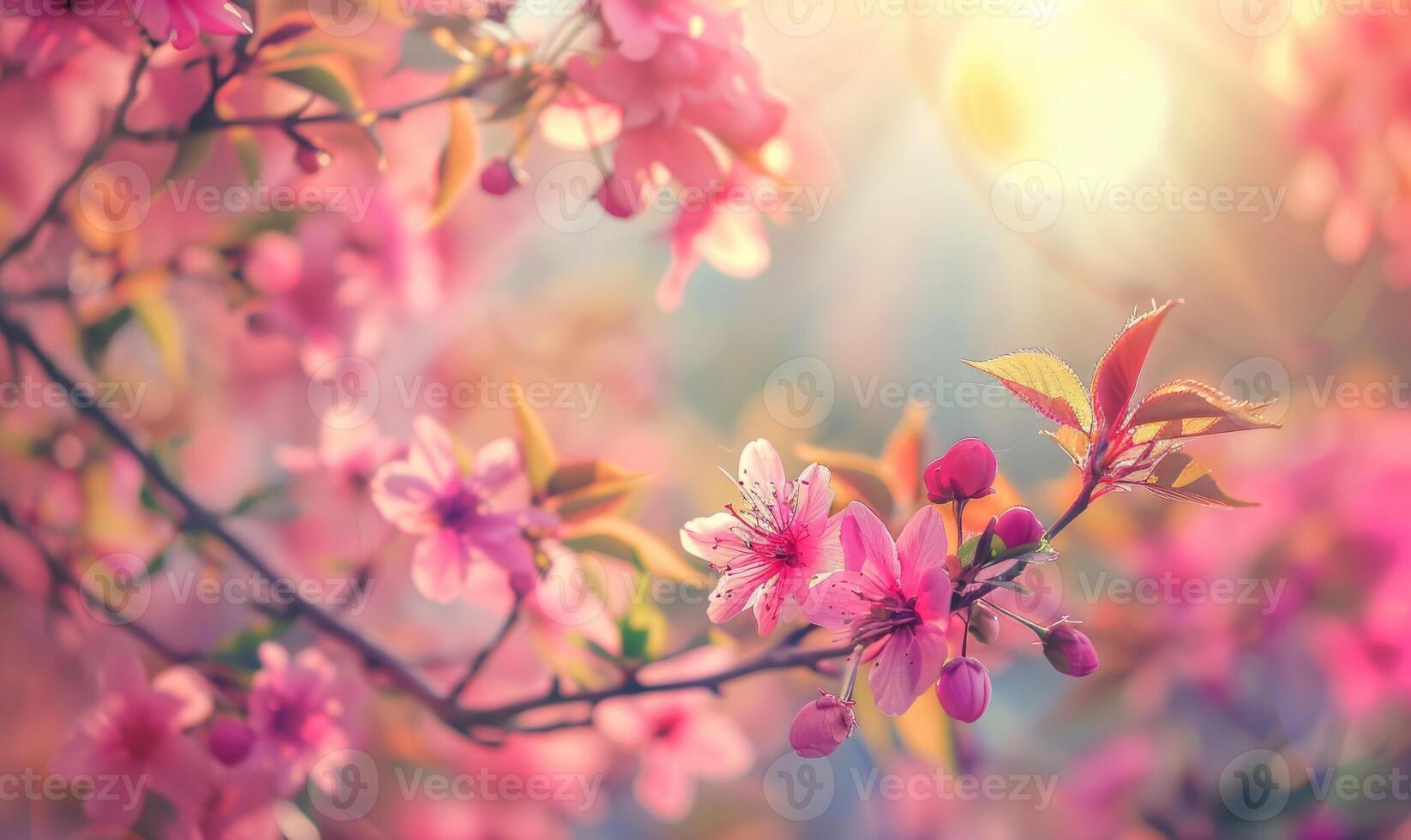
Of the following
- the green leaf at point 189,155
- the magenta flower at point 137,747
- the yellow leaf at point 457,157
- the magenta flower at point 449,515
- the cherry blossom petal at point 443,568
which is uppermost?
the yellow leaf at point 457,157

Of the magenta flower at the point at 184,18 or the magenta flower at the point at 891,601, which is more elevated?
the magenta flower at the point at 184,18

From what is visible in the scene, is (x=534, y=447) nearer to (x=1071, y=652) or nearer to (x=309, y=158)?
(x=309, y=158)

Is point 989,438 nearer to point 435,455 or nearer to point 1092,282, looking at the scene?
point 1092,282

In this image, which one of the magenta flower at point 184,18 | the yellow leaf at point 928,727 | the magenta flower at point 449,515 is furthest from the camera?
the yellow leaf at point 928,727

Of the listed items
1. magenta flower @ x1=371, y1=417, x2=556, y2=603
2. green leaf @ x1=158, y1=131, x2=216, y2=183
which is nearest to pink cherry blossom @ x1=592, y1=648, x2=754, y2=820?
magenta flower @ x1=371, y1=417, x2=556, y2=603

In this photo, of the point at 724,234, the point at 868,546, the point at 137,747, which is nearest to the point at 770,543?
the point at 868,546

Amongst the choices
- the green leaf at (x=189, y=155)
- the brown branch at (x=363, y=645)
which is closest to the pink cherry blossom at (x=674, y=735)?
the brown branch at (x=363, y=645)

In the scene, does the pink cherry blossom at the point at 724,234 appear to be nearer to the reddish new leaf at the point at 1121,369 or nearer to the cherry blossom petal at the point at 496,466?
the cherry blossom petal at the point at 496,466
